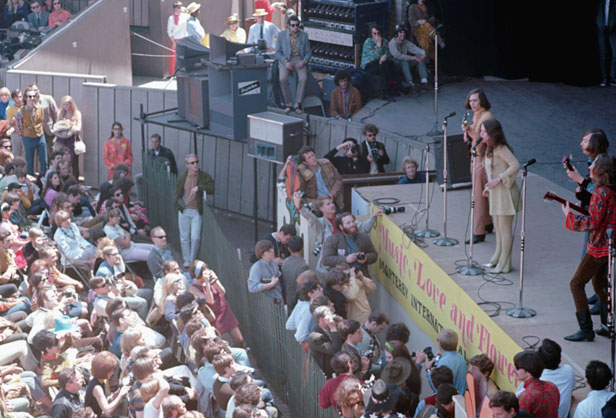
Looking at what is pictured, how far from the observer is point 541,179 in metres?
11.6

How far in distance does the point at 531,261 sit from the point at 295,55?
714cm

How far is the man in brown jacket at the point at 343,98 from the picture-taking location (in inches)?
595

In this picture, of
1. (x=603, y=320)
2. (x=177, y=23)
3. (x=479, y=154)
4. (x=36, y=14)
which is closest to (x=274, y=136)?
(x=479, y=154)

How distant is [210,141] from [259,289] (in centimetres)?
584

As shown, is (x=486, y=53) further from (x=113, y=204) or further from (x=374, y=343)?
(x=374, y=343)

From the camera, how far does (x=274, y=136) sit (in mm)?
13047

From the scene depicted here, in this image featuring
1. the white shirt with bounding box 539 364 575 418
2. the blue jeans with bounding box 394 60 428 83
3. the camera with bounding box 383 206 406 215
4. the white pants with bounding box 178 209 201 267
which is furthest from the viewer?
the blue jeans with bounding box 394 60 428 83

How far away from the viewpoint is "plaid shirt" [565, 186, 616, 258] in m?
7.40

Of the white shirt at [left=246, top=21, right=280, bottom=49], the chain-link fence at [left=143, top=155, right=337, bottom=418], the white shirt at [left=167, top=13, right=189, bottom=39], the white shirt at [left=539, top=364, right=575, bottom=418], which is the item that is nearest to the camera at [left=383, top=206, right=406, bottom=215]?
the chain-link fence at [left=143, top=155, right=337, bottom=418]

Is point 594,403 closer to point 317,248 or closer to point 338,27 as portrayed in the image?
point 317,248

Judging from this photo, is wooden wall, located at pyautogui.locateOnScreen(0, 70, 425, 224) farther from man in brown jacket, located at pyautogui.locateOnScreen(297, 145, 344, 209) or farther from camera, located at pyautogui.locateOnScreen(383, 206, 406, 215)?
camera, located at pyautogui.locateOnScreen(383, 206, 406, 215)

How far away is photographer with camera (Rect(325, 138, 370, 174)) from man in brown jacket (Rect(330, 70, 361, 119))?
211 cm

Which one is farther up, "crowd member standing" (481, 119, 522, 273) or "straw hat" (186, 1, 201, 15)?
"straw hat" (186, 1, 201, 15)

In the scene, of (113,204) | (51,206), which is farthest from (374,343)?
(51,206)
